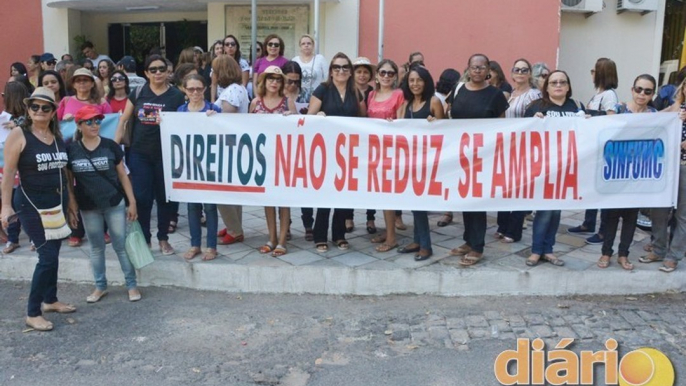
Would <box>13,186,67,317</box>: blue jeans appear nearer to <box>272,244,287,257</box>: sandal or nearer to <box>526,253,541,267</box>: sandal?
<box>272,244,287,257</box>: sandal

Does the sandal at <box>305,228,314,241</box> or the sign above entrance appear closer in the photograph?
the sandal at <box>305,228,314,241</box>

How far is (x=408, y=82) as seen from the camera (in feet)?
19.0

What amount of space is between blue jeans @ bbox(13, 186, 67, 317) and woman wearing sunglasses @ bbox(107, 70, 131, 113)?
2172 millimetres

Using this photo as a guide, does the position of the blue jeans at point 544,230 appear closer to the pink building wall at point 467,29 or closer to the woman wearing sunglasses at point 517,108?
the woman wearing sunglasses at point 517,108

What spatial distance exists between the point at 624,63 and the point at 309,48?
24.8 feet

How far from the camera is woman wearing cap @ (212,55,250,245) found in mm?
6320

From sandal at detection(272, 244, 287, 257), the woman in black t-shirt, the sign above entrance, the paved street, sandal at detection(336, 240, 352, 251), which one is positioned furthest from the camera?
the sign above entrance

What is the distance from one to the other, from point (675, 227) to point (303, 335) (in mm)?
3625

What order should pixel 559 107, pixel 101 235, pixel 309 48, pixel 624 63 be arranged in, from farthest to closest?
pixel 624 63 → pixel 309 48 → pixel 559 107 → pixel 101 235

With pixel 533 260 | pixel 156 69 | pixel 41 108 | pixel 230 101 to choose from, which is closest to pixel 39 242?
pixel 41 108

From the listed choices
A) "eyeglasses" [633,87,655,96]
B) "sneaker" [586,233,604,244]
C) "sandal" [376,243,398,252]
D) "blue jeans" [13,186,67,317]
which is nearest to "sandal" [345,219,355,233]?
"sandal" [376,243,398,252]

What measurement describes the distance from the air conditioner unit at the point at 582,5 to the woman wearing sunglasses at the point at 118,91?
27.8 feet

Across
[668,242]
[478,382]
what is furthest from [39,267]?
[668,242]

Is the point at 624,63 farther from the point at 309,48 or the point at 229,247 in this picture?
the point at 229,247
